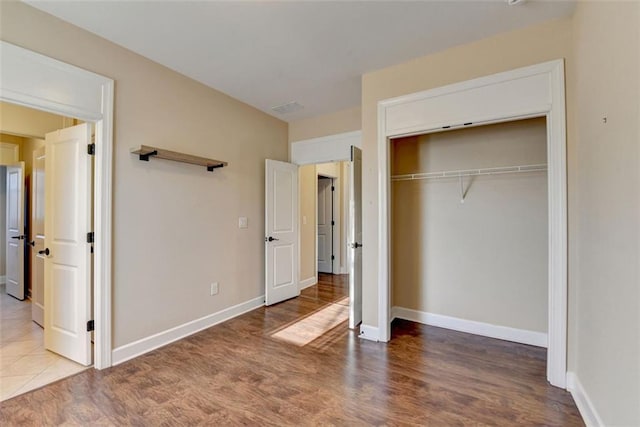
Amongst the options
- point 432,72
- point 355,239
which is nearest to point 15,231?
point 355,239

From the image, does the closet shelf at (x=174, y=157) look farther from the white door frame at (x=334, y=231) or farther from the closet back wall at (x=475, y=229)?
the white door frame at (x=334, y=231)

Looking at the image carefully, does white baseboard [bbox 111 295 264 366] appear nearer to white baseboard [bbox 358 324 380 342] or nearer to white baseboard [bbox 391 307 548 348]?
white baseboard [bbox 358 324 380 342]

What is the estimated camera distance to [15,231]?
178 inches

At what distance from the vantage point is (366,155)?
10.2ft

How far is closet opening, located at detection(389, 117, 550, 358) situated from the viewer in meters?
2.90

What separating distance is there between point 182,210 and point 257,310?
1.70 m

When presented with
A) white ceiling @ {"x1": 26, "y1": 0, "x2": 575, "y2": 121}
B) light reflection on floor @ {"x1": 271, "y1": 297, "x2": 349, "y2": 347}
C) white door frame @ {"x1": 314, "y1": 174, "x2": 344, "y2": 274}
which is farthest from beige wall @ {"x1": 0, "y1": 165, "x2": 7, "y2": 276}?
white door frame @ {"x1": 314, "y1": 174, "x2": 344, "y2": 274}

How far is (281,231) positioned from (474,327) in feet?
8.97

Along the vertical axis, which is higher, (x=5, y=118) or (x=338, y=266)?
(x=5, y=118)

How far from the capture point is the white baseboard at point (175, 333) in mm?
2604

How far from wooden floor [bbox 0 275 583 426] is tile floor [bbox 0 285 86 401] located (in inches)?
6.1

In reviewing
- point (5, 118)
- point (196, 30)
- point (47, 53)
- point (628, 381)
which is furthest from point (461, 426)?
point (5, 118)

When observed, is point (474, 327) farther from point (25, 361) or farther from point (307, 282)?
point (25, 361)

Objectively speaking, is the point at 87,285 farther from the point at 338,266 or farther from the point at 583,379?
the point at 338,266
